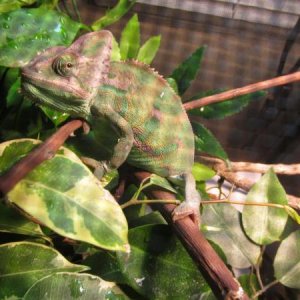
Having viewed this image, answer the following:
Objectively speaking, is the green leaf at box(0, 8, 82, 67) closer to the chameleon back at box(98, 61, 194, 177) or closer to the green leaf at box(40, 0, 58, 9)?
the chameleon back at box(98, 61, 194, 177)

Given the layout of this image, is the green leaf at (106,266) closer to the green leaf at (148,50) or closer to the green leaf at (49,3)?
the green leaf at (148,50)

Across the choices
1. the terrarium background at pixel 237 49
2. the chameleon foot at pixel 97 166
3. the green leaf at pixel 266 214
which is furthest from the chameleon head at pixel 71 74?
the terrarium background at pixel 237 49

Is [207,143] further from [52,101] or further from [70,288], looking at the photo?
[70,288]

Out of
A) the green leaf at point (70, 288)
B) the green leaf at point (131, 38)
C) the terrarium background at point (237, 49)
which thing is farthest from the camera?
the terrarium background at point (237, 49)

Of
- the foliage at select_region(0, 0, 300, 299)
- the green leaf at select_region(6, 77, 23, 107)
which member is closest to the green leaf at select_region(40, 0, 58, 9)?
A: the foliage at select_region(0, 0, 300, 299)

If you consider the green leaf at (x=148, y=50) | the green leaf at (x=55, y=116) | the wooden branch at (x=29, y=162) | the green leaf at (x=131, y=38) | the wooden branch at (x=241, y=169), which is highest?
the wooden branch at (x=29, y=162)

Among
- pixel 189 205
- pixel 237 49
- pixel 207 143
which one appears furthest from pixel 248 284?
pixel 237 49
